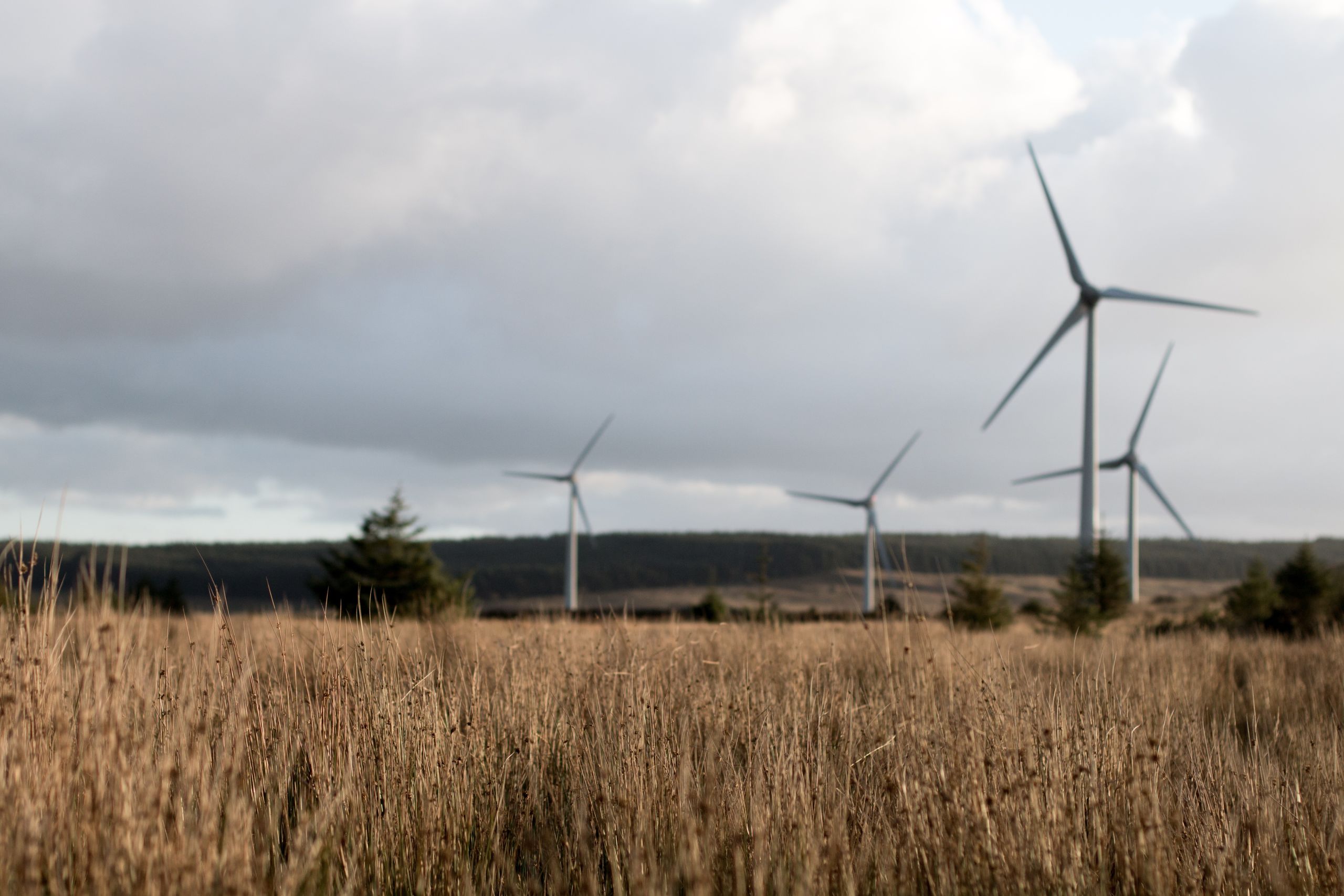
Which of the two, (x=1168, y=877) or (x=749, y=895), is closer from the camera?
(x=1168, y=877)

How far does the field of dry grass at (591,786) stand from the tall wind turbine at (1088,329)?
121 feet

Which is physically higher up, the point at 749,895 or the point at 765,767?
the point at 765,767

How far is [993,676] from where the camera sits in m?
7.62

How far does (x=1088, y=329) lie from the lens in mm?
43156

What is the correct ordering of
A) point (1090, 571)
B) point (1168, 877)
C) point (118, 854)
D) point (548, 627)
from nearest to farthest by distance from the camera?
point (118, 854)
point (1168, 877)
point (548, 627)
point (1090, 571)

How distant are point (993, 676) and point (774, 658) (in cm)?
498

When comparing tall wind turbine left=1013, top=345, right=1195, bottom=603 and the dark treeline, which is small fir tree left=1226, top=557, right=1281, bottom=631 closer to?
tall wind turbine left=1013, top=345, right=1195, bottom=603

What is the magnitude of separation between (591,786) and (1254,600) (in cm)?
4240

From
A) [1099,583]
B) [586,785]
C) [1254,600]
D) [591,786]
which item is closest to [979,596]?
[1254,600]

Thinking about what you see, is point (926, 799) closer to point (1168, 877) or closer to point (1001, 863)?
point (1001, 863)

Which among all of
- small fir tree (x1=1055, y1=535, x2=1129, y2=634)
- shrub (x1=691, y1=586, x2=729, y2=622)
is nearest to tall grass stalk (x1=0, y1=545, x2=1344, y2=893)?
shrub (x1=691, y1=586, x2=729, y2=622)

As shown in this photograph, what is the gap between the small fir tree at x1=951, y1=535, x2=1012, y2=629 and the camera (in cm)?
3959

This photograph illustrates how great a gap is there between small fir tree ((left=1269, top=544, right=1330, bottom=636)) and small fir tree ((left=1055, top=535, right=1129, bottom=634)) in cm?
744

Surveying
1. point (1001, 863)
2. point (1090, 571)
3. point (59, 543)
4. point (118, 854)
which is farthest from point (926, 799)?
point (1090, 571)
